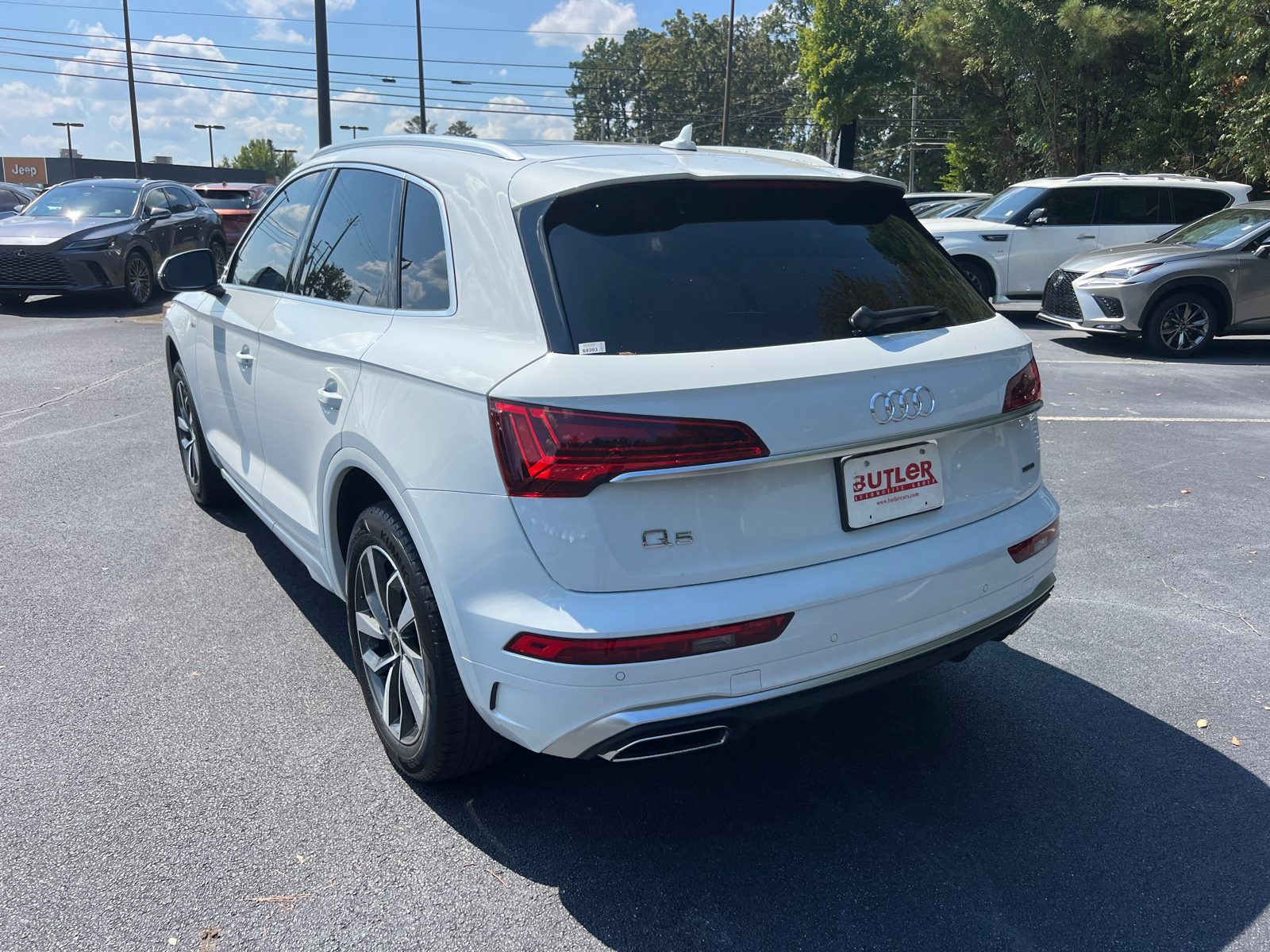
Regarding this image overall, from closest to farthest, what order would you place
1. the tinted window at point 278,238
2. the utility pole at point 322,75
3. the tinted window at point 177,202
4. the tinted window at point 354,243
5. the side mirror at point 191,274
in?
the tinted window at point 354,243 < the tinted window at point 278,238 < the side mirror at point 191,274 < the tinted window at point 177,202 < the utility pole at point 322,75

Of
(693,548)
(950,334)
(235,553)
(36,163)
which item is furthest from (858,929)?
(36,163)

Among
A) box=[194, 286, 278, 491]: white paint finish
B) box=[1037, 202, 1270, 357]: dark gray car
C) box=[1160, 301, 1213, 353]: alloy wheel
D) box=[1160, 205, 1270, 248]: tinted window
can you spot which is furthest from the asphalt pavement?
box=[1160, 205, 1270, 248]: tinted window

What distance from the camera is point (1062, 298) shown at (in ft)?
37.4

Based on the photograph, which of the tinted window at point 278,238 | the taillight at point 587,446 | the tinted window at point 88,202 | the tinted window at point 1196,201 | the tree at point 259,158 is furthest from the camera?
the tree at point 259,158

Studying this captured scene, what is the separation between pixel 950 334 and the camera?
267 cm

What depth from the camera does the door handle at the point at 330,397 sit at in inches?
116

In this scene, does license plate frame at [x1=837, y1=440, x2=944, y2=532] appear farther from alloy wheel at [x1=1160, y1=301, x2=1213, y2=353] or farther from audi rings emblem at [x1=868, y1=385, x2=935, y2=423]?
alloy wheel at [x1=1160, y1=301, x2=1213, y2=353]

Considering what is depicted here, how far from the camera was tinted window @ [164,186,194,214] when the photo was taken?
15625 millimetres

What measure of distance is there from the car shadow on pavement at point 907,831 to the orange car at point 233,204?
22367 millimetres

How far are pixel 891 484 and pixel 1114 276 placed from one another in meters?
9.83

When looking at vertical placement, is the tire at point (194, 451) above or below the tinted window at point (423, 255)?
below

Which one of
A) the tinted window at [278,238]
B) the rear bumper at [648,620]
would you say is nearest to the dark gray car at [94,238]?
the tinted window at [278,238]

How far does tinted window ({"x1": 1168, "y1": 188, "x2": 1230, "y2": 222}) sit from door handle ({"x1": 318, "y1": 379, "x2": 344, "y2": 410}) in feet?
46.2

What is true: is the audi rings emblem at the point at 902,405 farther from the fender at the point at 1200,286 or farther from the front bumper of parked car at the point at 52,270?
the front bumper of parked car at the point at 52,270
